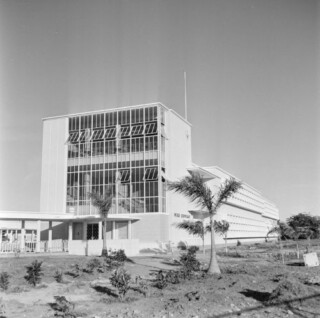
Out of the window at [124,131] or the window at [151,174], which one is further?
the window at [124,131]

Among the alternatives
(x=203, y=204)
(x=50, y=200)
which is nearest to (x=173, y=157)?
(x=50, y=200)

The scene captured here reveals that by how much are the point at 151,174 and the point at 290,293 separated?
128 feet

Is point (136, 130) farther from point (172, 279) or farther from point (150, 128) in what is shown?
point (172, 279)

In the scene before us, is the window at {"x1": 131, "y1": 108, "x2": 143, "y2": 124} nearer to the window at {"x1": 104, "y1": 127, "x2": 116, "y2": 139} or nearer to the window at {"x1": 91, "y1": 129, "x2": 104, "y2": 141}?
the window at {"x1": 104, "y1": 127, "x2": 116, "y2": 139}

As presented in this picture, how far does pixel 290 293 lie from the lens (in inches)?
541

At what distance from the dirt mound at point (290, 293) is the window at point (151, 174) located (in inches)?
1483

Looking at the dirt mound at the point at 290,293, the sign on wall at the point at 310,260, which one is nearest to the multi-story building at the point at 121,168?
the sign on wall at the point at 310,260

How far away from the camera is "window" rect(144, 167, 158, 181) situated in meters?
52.0

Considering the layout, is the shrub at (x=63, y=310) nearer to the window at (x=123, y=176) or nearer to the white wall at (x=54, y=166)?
the window at (x=123, y=176)

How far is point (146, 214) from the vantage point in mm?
51375

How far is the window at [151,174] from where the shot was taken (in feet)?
171

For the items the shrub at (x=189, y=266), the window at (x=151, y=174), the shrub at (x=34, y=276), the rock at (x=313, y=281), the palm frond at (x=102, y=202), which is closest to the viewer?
the rock at (x=313, y=281)

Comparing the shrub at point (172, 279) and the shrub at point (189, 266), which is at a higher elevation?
the shrub at point (189, 266)

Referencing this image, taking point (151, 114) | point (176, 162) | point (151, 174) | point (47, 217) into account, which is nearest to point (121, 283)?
point (47, 217)
